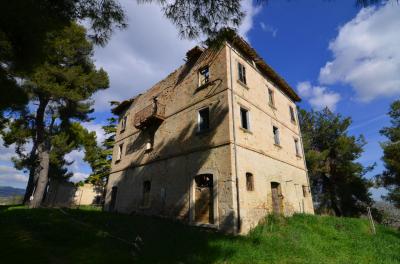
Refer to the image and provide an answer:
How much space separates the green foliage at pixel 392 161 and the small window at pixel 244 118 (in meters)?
18.8

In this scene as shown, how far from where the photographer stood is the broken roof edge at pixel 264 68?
13.2m

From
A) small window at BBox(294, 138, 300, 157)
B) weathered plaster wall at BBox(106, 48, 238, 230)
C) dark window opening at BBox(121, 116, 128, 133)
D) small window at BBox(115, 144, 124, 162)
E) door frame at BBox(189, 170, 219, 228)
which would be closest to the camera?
door frame at BBox(189, 170, 219, 228)

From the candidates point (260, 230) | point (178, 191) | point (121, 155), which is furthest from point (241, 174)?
point (121, 155)

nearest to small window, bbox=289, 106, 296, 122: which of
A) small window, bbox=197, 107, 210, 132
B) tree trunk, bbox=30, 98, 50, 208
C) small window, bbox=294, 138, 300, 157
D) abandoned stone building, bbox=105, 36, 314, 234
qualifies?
abandoned stone building, bbox=105, 36, 314, 234

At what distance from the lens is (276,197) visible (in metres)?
12.7

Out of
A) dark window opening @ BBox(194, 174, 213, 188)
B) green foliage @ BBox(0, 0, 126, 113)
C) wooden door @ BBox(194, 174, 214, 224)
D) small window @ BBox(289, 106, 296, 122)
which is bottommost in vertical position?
wooden door @ BBox(194, 174, 214, 224)

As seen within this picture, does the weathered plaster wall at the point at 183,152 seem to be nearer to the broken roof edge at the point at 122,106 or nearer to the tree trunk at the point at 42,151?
the broken roof edge at the point at 122,106

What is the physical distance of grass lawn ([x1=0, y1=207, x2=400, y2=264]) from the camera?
608 cm

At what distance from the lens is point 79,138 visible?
26438 millimetres

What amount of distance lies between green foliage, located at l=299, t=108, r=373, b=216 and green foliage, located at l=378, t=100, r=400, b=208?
1839 mm

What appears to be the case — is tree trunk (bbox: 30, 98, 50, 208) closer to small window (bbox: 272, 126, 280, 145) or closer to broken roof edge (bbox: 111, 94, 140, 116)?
broken roof edge (bbox: 111, 94, 140, 116)

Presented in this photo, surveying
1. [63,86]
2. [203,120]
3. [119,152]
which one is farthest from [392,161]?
[63,86]

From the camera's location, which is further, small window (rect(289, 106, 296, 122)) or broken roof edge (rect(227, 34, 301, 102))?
small window (rect(289, 106, 296, 122))

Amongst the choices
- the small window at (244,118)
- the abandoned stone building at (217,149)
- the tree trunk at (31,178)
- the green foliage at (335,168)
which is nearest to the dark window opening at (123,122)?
the abandoned stone building at (217,149)
